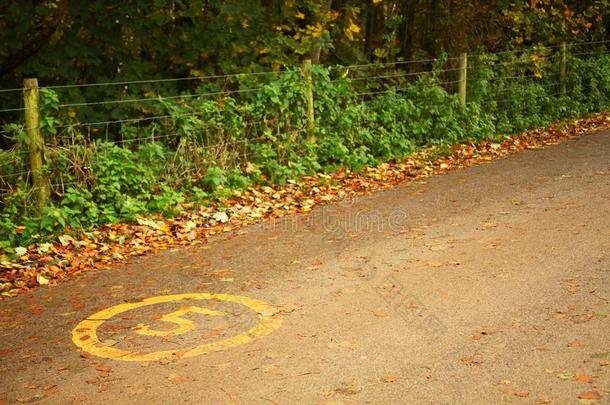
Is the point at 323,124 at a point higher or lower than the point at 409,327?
higher

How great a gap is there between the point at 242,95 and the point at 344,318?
622 centimetres

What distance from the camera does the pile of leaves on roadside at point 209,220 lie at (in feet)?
25.1

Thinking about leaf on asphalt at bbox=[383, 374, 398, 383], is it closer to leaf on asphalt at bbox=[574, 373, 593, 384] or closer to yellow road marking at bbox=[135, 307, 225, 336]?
leaf on asphalt at bbox=[574, 373, 593, 384]

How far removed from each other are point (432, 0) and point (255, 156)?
916cm

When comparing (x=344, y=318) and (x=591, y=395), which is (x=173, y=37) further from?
(x=591, y=395)

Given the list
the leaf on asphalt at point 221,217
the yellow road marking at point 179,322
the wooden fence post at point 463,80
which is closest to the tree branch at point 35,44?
the leaf on asphalt at point 221,217

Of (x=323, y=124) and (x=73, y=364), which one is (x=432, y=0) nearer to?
(x=323, y=124)

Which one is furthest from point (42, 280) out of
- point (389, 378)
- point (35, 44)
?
point (35, 44)

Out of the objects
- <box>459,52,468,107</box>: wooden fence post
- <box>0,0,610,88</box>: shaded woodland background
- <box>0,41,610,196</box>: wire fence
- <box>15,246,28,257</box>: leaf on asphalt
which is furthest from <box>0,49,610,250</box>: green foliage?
<box>0,0,610,88</box>: shaded woodland background

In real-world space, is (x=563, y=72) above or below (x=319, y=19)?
below

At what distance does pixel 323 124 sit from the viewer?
484 inches

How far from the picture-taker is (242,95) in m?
11.4

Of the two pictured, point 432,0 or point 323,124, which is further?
point 432,0

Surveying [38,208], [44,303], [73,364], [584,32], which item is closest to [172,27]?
[38,208]
